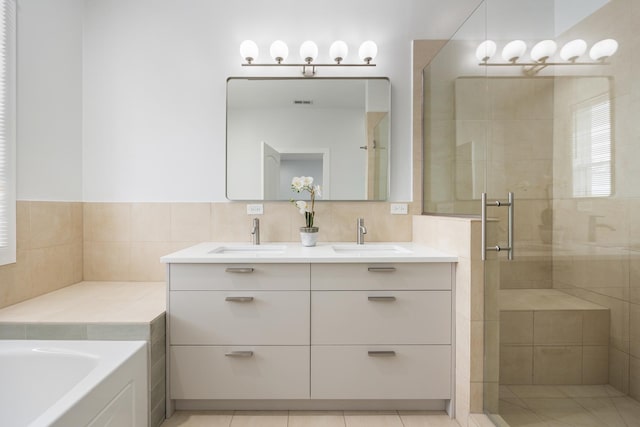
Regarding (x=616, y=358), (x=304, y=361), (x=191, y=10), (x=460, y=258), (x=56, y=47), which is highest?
(x=191, y=10)

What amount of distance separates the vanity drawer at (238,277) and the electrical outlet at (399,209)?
92cm

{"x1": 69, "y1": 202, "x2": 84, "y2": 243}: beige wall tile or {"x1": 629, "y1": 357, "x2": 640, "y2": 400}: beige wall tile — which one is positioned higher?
{"x1": 69, "y1": 202, "x2": 84, "y2": 243}: beige wall tile

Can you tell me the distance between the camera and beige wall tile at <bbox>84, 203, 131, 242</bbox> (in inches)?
95.0

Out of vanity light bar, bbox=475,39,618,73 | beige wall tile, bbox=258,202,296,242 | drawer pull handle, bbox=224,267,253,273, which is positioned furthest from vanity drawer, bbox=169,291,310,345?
vanity light bar, bbox=475,39,618,73

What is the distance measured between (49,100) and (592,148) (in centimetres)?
274

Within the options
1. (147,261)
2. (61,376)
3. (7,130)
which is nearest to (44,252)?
(147,261)

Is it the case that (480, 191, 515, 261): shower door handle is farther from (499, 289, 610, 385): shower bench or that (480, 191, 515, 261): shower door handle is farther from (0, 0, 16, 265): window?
(0, 0, 16, 265): window

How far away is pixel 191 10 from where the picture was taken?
7.90 feet

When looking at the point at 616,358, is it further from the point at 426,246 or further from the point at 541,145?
the point at 426,246

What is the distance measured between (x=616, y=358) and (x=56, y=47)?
10.3ft

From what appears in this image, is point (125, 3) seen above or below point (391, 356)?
above

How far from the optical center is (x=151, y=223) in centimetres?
242

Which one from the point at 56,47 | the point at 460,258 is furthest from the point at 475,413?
the point at 56,47

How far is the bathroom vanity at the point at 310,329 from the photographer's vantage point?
1.78 metres
